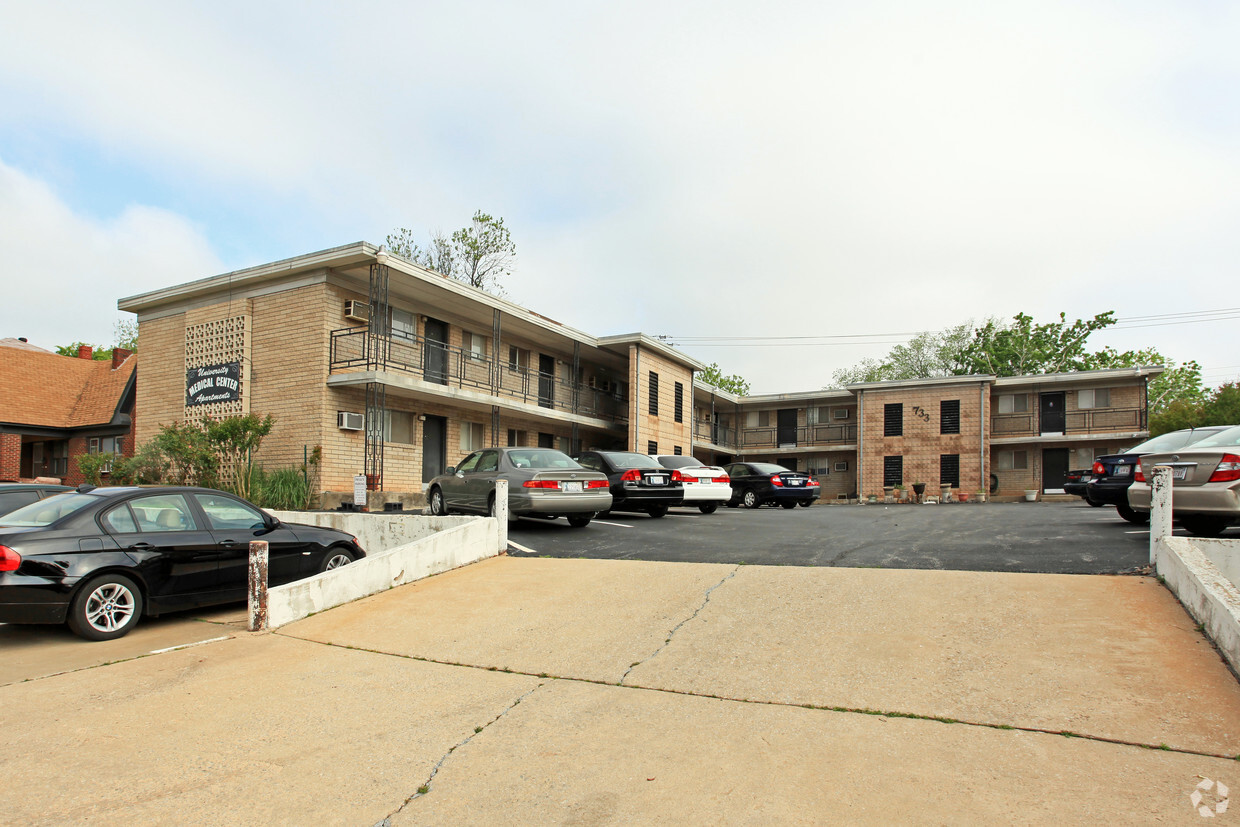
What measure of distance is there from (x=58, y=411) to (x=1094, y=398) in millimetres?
38645

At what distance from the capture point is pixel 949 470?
30.5 metres

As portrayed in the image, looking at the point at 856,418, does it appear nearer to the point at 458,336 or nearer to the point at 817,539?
the point at 458,336

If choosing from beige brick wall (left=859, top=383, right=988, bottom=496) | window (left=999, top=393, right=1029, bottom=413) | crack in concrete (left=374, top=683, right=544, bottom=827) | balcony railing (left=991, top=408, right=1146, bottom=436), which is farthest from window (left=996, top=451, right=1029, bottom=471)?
crack in concrete (left=374, top=683, right=544, bottom=827)

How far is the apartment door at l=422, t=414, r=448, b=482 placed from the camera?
19641mm

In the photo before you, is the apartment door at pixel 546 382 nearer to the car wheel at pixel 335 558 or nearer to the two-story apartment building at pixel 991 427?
the two-story apartment building at pixel 991 427

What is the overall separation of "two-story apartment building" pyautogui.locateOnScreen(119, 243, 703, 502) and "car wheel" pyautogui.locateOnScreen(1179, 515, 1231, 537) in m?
14.0

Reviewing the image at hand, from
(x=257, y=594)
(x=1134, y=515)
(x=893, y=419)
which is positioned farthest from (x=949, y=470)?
(x=257, y=594)

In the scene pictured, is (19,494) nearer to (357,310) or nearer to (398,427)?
(357,310)

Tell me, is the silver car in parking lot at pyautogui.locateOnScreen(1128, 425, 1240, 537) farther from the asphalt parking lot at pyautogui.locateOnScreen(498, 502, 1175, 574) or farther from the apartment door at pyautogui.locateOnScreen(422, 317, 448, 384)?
the apartment door at pyautogui.locateOnScreen(422, 317, 448, 384)

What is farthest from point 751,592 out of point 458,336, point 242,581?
point 458,336

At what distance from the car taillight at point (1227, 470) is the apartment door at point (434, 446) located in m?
16.1

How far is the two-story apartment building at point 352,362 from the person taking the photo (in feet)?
54.4

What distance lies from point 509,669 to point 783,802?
250 cm

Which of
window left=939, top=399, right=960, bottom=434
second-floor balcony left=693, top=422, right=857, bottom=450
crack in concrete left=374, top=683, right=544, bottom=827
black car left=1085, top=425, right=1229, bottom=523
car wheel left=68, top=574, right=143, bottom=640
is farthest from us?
second-floor balcony left=693, top=422, right=857, bottom=450
